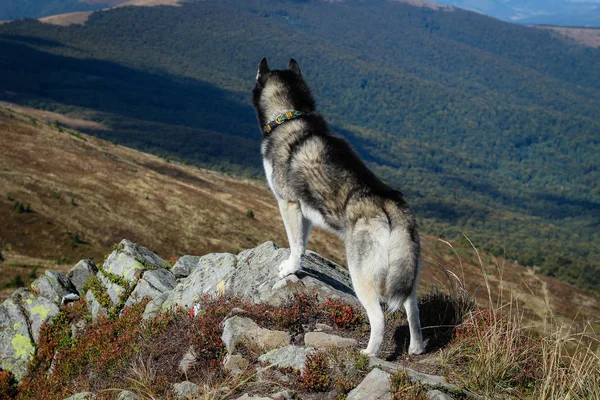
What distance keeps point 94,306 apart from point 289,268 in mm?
6918

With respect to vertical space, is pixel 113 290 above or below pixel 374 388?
A: below

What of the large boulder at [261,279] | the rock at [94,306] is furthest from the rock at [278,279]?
the rock at [94,306]

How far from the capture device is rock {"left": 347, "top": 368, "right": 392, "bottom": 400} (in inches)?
246

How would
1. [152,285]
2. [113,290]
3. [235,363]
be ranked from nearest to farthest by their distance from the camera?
[235,363] < [152,285] < [113,290]

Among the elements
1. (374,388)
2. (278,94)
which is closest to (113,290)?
(278,94)

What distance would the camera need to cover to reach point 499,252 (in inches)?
3979

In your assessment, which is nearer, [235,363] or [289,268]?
[235,363]

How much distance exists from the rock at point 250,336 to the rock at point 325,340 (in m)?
0.34

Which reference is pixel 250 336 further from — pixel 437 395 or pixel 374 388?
pixel 437 395

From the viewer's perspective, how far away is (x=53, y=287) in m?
14.9

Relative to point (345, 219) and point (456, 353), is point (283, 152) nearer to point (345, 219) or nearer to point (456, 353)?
point (345, 219)

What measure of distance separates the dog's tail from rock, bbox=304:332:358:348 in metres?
1.11

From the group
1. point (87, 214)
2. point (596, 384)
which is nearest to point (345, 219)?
point (596, 384)

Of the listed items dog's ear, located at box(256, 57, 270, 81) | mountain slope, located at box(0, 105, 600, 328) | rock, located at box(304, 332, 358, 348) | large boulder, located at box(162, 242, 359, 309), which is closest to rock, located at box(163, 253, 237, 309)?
large boulder, located at box(162, 242, 359, 309)
